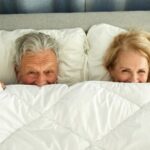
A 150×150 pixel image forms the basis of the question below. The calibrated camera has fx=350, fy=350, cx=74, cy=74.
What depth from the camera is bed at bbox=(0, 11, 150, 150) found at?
1078 millimetres

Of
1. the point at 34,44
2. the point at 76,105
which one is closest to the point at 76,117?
the point at 76,105

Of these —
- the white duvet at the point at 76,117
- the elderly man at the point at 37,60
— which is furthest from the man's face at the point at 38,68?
the white duvet at the point at 76,117

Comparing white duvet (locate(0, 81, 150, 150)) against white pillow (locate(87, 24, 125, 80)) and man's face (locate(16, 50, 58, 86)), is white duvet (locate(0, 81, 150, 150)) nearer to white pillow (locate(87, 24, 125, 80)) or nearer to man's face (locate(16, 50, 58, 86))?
man's face (locate(16, 50, 58, 86))

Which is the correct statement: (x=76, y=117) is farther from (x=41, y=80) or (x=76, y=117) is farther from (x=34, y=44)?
(x=34, y=44)

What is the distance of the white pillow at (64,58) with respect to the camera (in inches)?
60.6

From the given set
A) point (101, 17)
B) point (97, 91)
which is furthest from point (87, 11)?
point (97, 91)

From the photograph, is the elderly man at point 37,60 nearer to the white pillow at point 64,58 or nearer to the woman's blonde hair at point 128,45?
the white pillow at point 64,58

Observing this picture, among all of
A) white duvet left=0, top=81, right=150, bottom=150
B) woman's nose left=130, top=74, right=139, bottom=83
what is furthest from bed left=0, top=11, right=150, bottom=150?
woman's nose left=130, top=74, right=139, bottom=83

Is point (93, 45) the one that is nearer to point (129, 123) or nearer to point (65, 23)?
point (65, 23)

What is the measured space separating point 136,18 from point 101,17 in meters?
0.17

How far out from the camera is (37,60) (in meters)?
1.43

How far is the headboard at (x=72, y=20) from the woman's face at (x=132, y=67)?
0.91 ft

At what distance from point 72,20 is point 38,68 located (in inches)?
14.9

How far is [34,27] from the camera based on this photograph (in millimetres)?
1677
